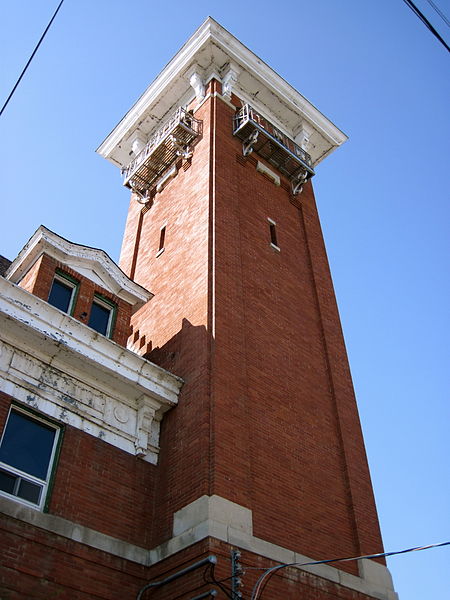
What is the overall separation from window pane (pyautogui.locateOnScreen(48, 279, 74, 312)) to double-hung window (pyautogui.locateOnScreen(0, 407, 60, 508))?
3687 mm

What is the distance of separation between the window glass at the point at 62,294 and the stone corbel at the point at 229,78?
→ 12.0 m

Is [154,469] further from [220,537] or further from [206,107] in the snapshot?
[206,107]

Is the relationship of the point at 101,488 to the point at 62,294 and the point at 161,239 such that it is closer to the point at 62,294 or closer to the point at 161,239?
the point at 62,294

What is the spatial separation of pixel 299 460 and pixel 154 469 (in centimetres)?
340

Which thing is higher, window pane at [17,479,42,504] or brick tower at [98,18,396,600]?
brick tower at [98,18,396,600]

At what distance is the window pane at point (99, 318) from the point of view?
17.4 m

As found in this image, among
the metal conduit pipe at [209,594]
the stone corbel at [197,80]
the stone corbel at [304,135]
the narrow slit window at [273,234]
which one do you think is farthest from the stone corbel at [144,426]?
the stone corbel at [304,135]

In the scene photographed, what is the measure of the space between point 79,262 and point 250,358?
16.4 feet

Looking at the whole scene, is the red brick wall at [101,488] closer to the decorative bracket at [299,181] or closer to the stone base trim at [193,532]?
the stone base trim at [193,532]

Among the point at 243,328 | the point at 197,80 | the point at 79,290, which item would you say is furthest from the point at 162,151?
the point at 243,328

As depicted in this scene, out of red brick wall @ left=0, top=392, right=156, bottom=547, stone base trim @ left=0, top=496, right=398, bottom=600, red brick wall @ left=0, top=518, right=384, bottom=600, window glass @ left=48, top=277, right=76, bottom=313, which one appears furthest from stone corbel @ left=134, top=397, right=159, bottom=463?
window glass @ left=48, top=277, right=76, bottom=313

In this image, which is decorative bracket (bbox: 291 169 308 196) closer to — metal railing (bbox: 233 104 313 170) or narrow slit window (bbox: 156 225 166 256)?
metal railing (bbox: 233 104 313 170)

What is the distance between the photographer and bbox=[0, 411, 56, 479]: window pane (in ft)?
43.5

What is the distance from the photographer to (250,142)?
2445cm
